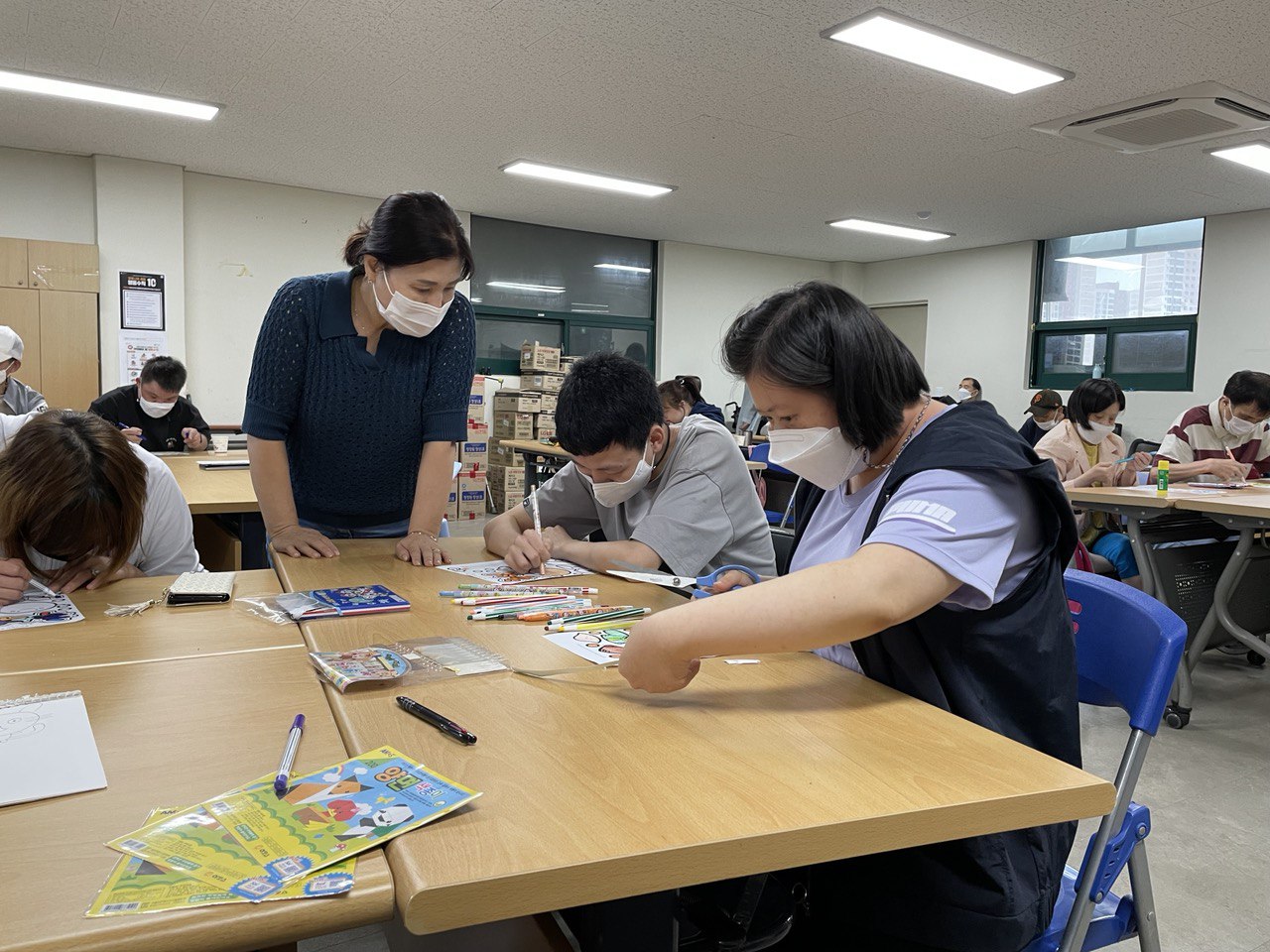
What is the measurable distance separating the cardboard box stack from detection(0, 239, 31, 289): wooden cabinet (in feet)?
10.9

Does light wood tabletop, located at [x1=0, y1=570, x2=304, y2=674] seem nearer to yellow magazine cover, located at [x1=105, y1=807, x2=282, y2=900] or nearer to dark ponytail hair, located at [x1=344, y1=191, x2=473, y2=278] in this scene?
yellow magazine cover, located at [x1=105, y1=807, x2=282, y2=900]

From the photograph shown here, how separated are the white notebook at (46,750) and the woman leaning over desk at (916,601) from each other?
1.72 ft

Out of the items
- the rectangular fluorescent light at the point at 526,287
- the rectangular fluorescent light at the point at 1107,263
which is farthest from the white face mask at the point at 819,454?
the rectangular fluorescent light at the point at 1107,263

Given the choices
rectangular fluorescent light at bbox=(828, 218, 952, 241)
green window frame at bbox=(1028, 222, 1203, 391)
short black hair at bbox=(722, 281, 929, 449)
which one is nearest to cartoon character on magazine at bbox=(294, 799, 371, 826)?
short black hair at bbox=(722, 281, 929, 449)

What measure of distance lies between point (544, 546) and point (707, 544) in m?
0.32

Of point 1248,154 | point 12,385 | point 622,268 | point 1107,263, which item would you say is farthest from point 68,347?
point 1107,263

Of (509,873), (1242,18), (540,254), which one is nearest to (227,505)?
(509,873)

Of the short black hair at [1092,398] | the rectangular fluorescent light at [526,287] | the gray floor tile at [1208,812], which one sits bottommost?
the gray floor tile at [1208,812]

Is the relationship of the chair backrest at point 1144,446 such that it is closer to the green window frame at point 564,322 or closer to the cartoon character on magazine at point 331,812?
the green window frame at point 564,322

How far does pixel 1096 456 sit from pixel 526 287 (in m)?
5.79

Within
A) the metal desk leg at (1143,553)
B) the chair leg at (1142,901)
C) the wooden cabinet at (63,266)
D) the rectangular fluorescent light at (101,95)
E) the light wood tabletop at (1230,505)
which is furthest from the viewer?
the wooden cabinet at (63,266)

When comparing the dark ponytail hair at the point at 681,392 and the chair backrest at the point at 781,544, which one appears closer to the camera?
the chair backrest at the point at 781,544

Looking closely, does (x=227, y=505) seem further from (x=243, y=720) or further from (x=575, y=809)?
(x=575, y=809)

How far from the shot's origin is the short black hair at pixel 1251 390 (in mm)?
4004
